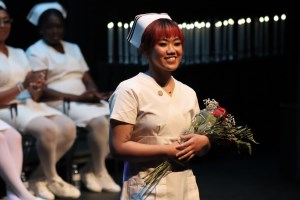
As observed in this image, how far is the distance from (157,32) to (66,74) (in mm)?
2950

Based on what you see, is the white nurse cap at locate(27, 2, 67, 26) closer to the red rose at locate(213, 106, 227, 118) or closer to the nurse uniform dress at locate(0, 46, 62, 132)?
the nurse uniform dress at locate(0, 46, 62, 132)

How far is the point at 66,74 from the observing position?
5707 millimetres

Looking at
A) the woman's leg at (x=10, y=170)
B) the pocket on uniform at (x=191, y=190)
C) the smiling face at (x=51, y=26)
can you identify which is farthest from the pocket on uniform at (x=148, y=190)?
the smiling face at (x=51, y=26)

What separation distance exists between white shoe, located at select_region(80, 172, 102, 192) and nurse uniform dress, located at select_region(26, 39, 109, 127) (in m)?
0.35

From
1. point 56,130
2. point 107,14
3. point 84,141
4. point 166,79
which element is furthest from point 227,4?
point 166,79

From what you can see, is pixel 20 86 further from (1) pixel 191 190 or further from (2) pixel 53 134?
(1) pixel 191 190

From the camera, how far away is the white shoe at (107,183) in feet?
17.9

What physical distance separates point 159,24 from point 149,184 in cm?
57

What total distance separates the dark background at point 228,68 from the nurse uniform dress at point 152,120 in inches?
122

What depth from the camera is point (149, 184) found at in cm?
282

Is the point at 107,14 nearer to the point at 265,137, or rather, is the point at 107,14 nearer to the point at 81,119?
the point at 81,119

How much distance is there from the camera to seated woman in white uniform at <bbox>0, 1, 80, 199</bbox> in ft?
17.1

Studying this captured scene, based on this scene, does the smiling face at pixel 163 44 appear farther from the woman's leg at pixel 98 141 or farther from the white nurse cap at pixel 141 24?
the woman's leg at pixel 98 141

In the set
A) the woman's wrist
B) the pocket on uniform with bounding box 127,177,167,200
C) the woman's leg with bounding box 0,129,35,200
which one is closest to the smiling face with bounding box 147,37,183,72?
the pocket on uniform with bounding box 127,177,167,200
